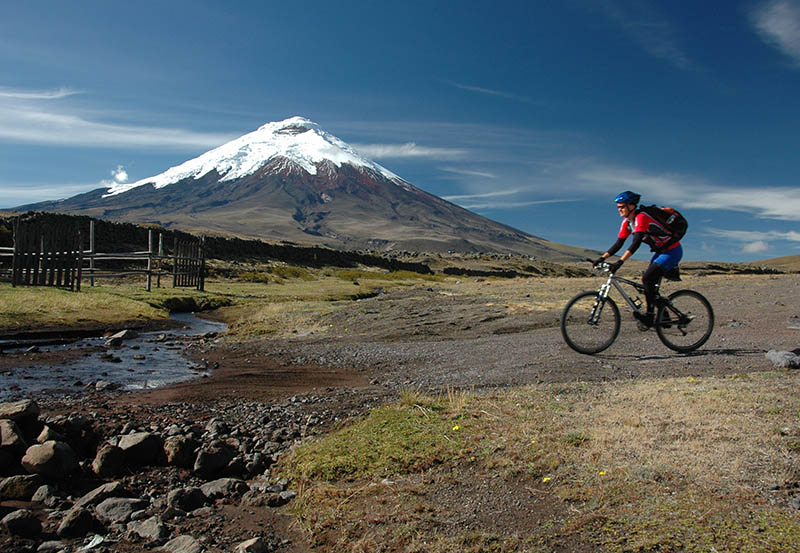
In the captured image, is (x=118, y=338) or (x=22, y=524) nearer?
(x=22, y=524)

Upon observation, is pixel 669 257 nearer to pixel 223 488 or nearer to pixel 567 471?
pixel 567 471

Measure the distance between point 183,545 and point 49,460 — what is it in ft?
9.38

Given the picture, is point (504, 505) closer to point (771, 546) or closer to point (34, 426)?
point (771, 546)

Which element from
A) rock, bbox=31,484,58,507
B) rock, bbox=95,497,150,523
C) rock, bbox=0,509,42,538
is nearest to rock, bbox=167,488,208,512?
rock, bbox=95,497,150,523

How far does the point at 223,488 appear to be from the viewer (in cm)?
630

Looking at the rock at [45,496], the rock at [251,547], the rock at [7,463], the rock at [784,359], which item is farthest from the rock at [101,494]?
the rock at [784,359]

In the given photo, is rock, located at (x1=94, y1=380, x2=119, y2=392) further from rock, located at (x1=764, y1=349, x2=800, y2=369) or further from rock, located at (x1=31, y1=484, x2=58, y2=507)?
rock, located at (x1=764, y1=349, x2=800, y2=369)

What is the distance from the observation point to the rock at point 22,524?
5.43m

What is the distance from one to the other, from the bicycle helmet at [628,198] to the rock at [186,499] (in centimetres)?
794

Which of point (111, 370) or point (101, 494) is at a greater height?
point (101, 494)

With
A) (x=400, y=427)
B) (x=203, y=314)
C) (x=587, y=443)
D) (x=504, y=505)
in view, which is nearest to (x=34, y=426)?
(x=400, y=427)

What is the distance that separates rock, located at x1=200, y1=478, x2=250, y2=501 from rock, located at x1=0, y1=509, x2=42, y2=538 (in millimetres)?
Result: 1622

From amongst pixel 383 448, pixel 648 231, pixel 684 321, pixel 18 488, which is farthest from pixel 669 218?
pixel 18 488

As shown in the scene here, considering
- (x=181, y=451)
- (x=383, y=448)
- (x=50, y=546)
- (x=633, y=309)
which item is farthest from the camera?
(x=633, y=309)
